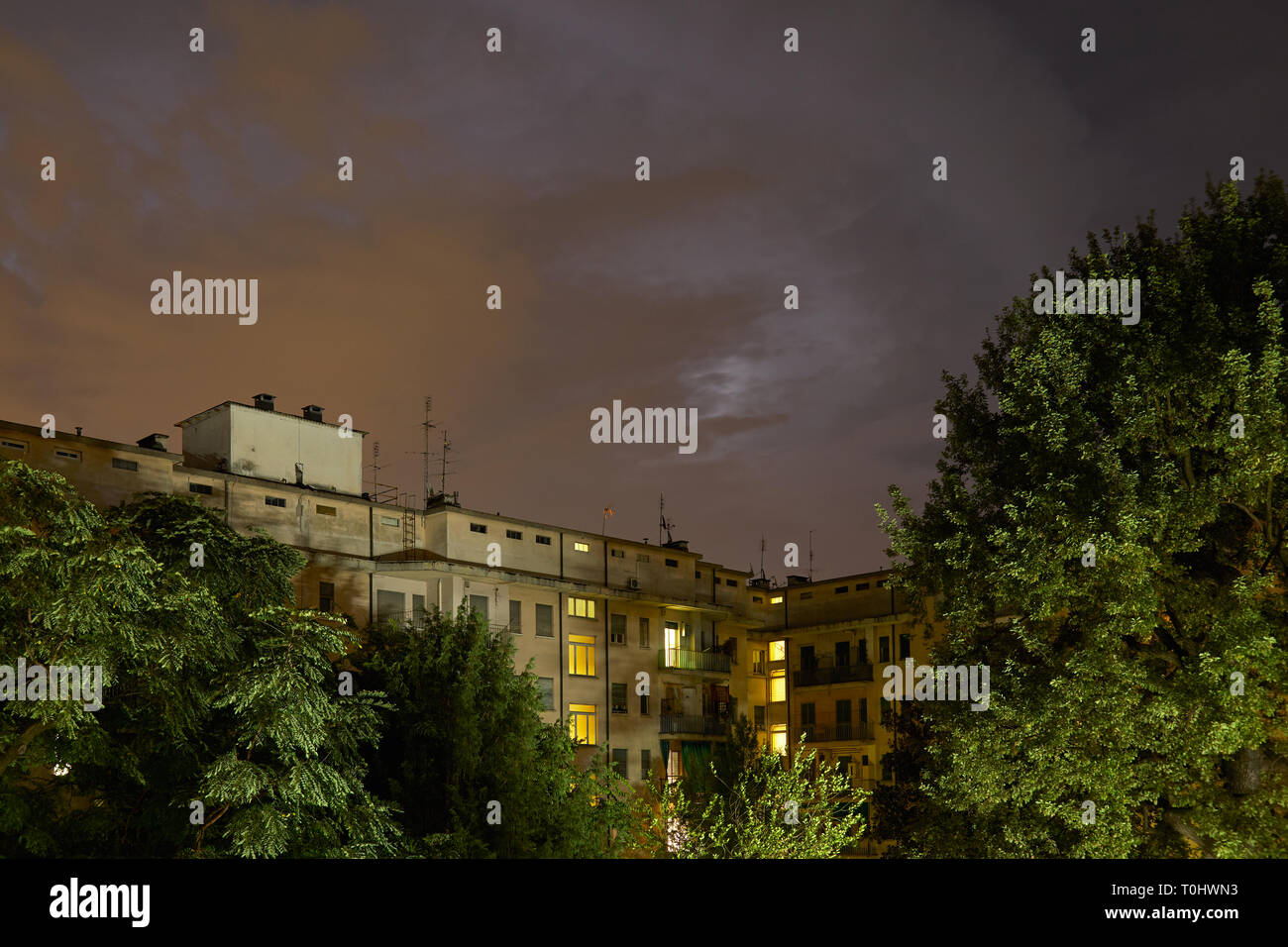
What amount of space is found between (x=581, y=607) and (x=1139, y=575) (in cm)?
3556

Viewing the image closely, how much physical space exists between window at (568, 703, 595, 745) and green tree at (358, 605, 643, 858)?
1630cm

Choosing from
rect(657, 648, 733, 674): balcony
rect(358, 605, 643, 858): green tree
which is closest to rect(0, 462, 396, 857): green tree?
rect(358, 605, 643, 858): green tree

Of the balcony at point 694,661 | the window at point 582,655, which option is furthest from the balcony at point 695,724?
the window at point 582,655

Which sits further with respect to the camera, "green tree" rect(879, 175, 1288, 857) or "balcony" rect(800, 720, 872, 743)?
"balcony" rect(800, 720, 872, 743)

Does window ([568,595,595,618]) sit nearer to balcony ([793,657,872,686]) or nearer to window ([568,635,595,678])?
window ([568,635,595,678])

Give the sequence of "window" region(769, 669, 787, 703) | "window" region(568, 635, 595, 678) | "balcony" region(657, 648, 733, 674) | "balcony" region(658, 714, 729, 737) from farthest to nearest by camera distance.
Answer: "window" region(769, 669, 787, 703) < "balcony" region(657, 648, 733, 674) < "balcony" region(658, 714, 729, 737) < "window" region(568, 635, 595, 678)

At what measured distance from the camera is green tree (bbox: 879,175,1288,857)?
72.5ft

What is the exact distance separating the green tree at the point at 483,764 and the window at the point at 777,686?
117 ft

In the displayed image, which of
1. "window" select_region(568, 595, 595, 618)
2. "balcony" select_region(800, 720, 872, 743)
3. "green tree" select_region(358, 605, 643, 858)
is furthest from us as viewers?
"balcony" select_region(800, 720, 872, 743)

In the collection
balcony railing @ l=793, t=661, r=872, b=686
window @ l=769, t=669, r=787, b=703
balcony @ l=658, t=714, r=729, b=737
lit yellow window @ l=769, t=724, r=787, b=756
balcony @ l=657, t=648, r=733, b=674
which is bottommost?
lit yellow window @ l=769, t=724, r=787, b=756

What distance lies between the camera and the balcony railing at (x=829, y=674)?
6594 centimetres

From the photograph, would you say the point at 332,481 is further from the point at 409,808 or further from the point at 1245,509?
the point at 1245,509
